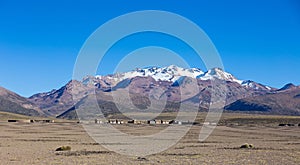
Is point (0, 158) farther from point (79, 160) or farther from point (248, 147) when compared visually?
point (248, 147)

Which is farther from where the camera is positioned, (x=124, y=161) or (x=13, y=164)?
(x=124, y=161)

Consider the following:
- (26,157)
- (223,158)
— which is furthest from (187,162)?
(26,157)

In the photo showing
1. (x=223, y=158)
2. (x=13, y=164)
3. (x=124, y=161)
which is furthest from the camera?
(x=223, y=158)

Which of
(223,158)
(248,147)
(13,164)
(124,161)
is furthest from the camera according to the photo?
(248,147)

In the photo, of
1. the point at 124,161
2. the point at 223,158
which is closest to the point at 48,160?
the point at 124,161

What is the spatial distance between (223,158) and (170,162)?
221 inches

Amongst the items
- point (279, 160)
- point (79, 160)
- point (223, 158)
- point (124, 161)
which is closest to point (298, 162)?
point (279, 160)

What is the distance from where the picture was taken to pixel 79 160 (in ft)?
111

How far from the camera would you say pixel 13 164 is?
1247 inches

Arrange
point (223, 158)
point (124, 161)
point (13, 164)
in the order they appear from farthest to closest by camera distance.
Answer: point (223, 158), point (124, 161), point (13, 164)

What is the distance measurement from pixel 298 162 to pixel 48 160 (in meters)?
18.7

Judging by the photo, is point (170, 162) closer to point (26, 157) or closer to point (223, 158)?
point (223, 158)

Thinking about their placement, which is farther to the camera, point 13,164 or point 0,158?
point 0,158

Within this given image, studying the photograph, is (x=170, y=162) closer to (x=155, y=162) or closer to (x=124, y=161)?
(x=155, y=162)
